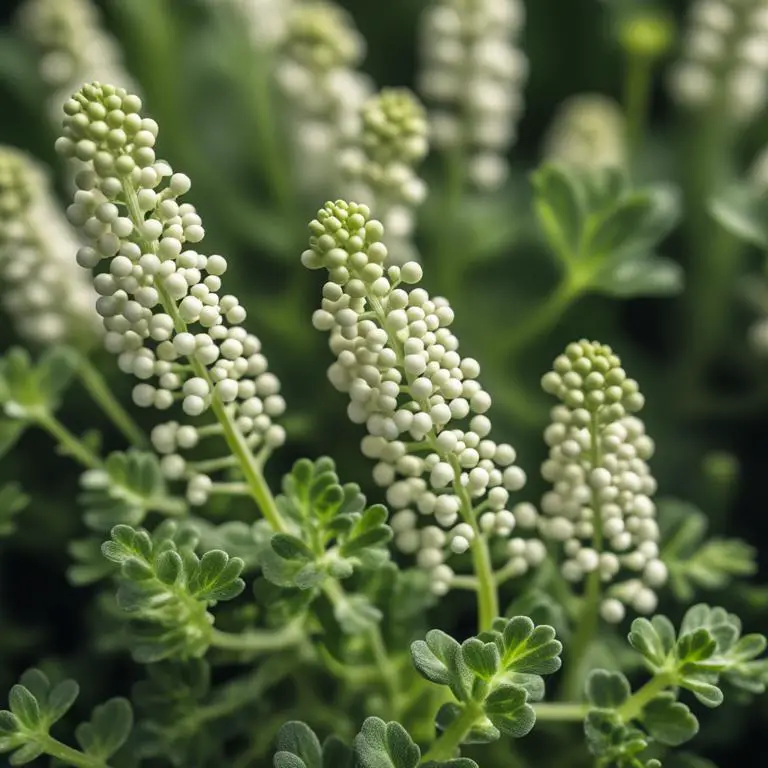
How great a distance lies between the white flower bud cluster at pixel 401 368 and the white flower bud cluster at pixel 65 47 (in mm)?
413

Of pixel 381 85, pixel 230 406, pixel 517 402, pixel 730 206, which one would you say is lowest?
pixel 230 406

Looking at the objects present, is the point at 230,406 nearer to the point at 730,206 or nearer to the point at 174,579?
the point at 174,579

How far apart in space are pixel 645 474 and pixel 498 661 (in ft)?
0.41

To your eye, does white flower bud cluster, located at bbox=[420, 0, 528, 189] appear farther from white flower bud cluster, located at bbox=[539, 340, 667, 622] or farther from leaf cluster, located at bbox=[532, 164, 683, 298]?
white flower bud cluster, located at bbox=[539, 340, 667, 622]

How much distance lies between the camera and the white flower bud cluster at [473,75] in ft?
2.53

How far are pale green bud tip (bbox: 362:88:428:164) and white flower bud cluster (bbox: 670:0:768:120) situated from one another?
314 mm

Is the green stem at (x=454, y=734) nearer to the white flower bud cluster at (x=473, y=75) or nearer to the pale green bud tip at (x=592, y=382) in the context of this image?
the pale green bud tip at (x=592, y=382)

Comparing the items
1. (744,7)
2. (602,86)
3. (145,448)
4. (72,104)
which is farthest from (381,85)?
(72,104)

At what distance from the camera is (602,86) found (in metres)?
1.00

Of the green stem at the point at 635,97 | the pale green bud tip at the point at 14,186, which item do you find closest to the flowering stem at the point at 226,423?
the pale green bud tip at the point at 14,186

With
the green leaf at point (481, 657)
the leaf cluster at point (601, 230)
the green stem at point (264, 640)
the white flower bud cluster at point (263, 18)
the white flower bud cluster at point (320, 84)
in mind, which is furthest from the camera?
the white flower bud cluster at point (263, 18)

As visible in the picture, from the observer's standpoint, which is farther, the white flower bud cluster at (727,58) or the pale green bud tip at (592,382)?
the white flower bud cluster at (727,58)

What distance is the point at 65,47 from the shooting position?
0.78 metres

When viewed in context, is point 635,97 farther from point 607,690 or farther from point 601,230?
point 607,690
